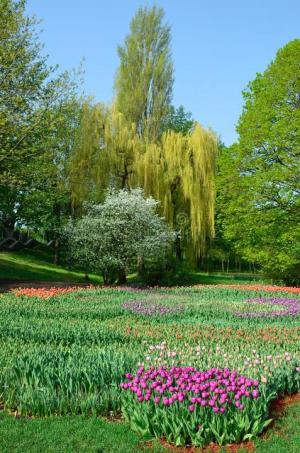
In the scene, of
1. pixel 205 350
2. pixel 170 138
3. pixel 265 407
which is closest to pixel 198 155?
pixel 170 138

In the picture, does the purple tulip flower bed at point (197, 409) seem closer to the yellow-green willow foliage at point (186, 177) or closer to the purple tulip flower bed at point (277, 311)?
the purple tulip flower bed at point (277, 311)

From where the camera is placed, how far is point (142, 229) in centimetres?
2548

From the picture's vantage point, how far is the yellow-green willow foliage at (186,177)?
98.7ft

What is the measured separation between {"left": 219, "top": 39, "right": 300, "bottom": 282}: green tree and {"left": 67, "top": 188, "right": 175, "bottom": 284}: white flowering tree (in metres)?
3.77

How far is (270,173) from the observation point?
2294 cm

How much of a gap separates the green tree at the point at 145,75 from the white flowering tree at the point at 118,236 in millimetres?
9595

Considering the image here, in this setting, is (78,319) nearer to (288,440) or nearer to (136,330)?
(136,330)

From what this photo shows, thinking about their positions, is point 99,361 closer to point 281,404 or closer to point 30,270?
point 281,404

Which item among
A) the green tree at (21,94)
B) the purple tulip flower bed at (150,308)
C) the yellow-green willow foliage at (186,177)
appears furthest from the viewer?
the yellow-green willow foliage at (186,177)

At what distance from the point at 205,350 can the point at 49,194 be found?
19.8 meters

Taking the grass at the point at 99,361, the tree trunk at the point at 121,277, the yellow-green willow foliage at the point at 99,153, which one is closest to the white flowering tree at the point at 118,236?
the tree trunk at the point at 121,277

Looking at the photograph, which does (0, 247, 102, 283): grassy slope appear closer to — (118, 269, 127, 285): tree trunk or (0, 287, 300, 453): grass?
(118, 269, 127, 285): tree trunk

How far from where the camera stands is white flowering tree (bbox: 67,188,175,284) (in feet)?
80.9

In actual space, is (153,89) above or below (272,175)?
above
